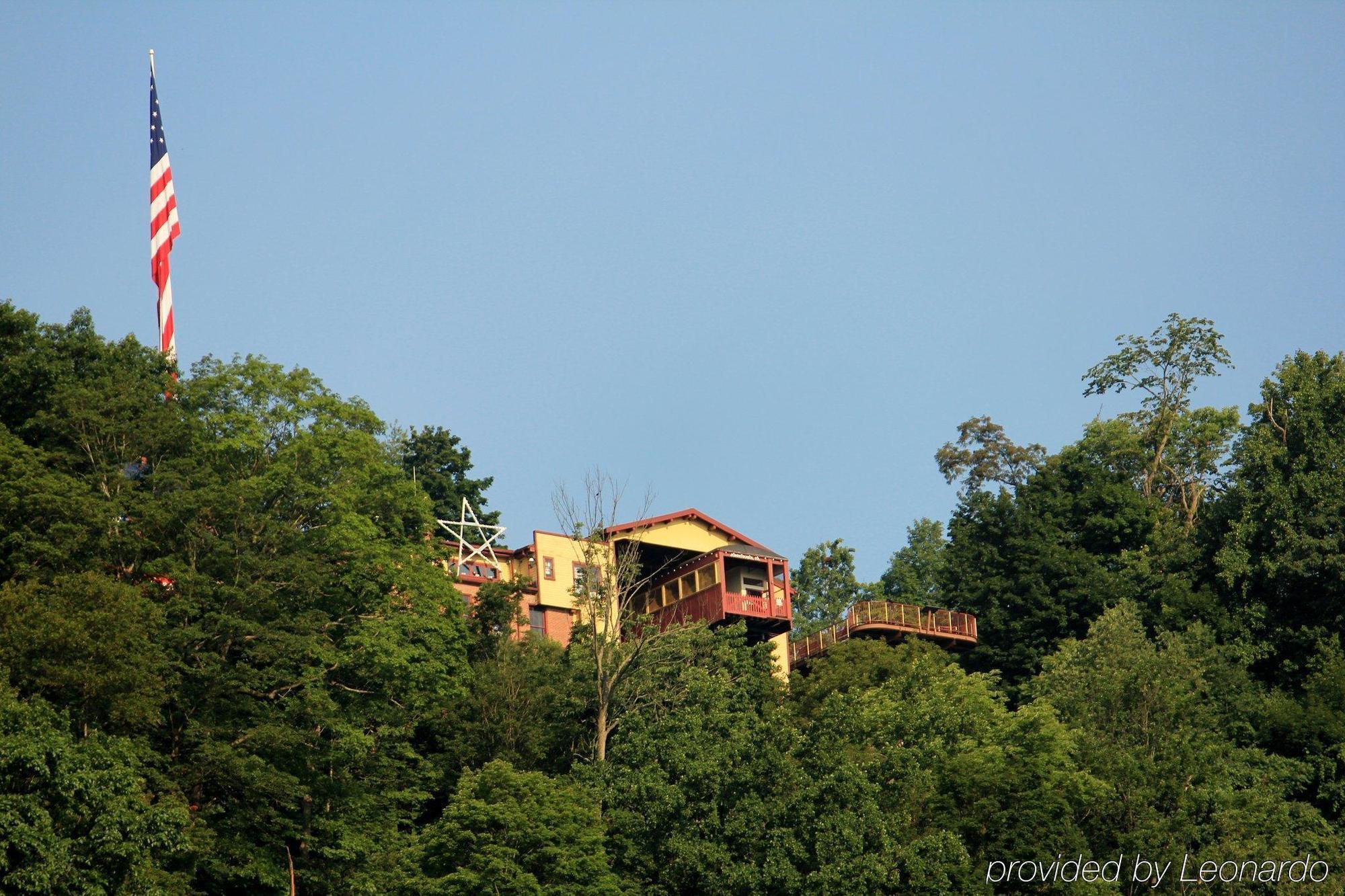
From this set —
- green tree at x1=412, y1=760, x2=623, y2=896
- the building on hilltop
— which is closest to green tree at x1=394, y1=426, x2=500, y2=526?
the building on hilltop

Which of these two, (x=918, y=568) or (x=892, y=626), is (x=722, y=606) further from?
(x=918, y=568)

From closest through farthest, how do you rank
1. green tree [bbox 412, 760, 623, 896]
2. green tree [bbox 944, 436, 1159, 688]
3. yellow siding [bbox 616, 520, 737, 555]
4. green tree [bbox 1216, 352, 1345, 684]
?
green tree [bbox 412, 760, 623, 896]
green tree [bbox 1216, 352, 1345, 684]
yellow siding [bbox 616, 520, 737, 555]
green tree [bbox 944, 436, 1159, 688]

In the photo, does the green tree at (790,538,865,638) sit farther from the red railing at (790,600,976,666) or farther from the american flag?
the american flag

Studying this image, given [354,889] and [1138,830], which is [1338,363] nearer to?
[1138,830]

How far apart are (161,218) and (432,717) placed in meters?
27.5

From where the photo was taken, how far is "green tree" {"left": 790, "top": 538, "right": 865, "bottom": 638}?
87438 mm

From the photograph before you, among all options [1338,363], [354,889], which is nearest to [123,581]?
[354,889]

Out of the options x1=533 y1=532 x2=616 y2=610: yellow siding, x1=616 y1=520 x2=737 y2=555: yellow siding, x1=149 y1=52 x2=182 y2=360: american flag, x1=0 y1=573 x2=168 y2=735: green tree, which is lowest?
x1=0 y1=573 x2=168 y2=735: green tree

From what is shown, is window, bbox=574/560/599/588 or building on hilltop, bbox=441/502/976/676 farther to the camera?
building on hilltop, bbox=441/502/976/676

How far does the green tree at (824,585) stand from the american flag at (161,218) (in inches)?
1412

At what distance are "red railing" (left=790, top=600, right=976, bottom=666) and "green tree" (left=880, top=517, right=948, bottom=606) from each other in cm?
1270

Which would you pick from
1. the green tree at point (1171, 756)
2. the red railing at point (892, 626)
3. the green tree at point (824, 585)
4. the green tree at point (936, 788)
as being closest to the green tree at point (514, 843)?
the green tree at point (936, 788)

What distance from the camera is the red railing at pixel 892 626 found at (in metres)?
64.0

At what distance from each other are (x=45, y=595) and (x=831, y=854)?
18425 millimetres
